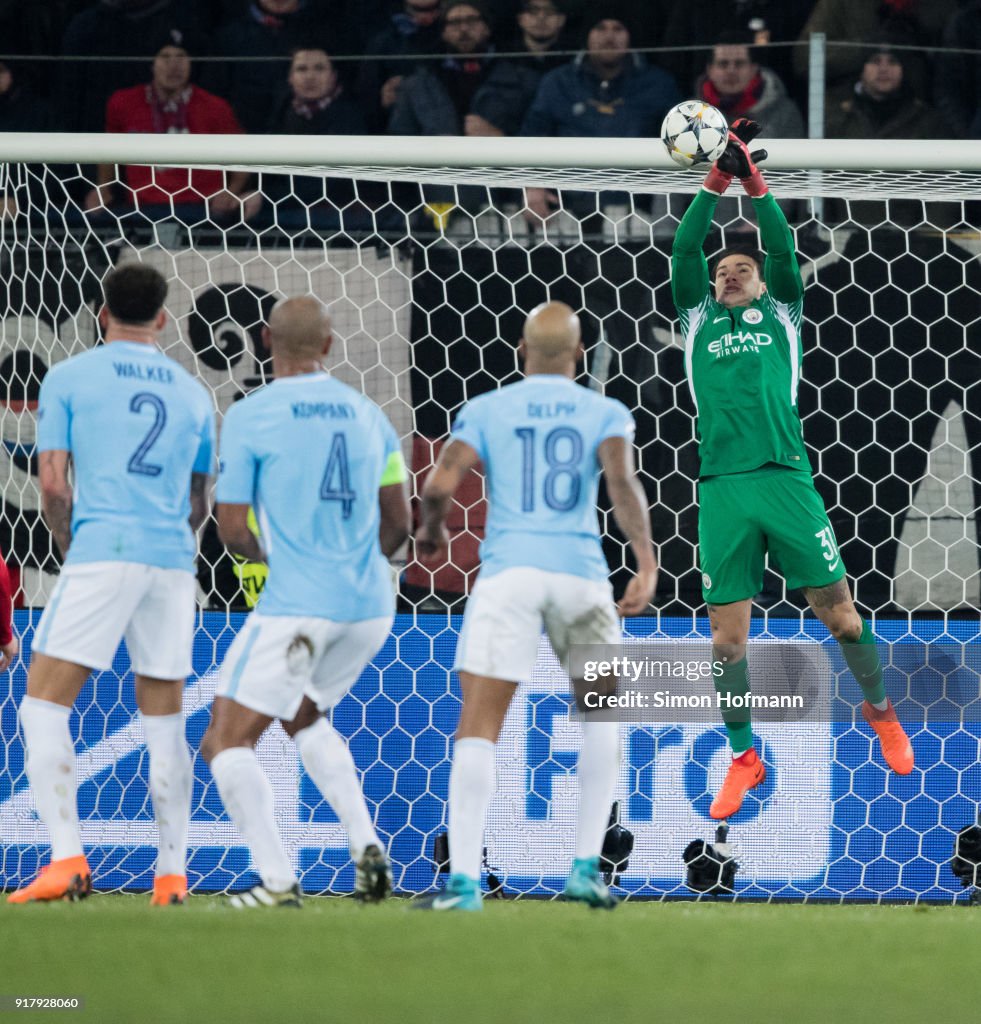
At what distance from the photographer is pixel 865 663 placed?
6.34m

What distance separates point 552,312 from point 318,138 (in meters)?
1.79

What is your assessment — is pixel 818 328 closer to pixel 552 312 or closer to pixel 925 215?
pixel 925 215

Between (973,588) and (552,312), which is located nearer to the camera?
(552,312)

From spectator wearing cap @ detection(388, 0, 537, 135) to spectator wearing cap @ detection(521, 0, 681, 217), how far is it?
0.25 m

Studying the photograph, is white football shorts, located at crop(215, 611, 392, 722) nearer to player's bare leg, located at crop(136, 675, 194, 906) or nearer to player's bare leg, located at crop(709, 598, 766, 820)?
player's bare leg, located at crop(136, 675, 194, 906)

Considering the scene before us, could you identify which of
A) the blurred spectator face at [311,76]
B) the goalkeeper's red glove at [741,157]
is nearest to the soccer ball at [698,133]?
the goalkeeper's red glove at [741,157]

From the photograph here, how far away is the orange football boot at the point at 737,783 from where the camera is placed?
20.7 feet

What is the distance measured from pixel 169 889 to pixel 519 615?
1.38m

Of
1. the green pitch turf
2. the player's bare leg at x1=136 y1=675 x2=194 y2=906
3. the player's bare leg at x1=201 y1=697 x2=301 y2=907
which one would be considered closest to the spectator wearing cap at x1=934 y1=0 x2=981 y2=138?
the green pitch turf

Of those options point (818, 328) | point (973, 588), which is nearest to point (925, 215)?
point (818, 328)

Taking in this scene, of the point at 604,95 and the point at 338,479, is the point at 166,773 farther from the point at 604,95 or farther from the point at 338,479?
the point at 604,95

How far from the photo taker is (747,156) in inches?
→ 228

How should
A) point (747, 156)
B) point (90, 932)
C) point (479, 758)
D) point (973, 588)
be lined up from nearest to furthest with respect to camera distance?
point (90, 932), point (479, 758), point (747, 156), point (973, 588)

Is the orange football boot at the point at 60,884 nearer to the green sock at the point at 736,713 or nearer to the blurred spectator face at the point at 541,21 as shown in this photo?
the green sock at the point at 736,713
